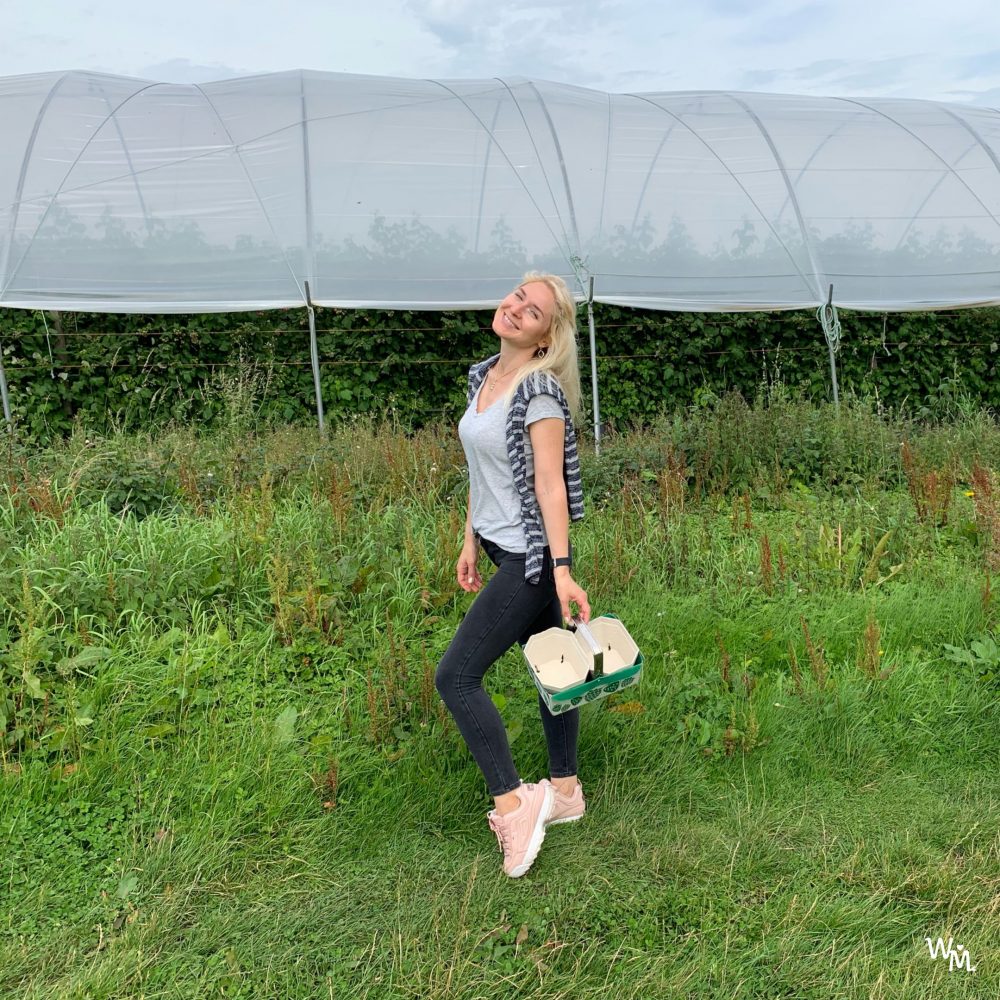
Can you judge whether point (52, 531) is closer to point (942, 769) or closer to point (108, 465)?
point (108, 465)

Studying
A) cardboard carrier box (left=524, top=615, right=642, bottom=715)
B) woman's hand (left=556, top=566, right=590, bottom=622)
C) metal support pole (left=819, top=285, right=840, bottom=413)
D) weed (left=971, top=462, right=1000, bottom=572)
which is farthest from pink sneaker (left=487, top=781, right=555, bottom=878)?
metal support pole (left=819, top=285, right=840, bottom=413)

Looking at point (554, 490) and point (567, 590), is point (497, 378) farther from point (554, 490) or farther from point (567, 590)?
point (567, 590)

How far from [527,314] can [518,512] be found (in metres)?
0.56

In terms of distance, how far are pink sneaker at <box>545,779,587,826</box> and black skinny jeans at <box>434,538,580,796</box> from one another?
218 mm

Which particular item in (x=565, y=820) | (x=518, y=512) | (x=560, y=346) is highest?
(x=560, y=346)

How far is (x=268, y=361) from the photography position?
803 cm

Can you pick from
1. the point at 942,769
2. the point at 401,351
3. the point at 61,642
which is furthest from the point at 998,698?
the point at 401,351

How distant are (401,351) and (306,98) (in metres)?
2.61

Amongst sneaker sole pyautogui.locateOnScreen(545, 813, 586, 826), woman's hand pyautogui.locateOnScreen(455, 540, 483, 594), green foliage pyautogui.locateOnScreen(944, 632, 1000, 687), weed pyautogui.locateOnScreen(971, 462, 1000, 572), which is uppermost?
woman's hand pyautogui.locateOnScreen(455, 540, 483, 594)

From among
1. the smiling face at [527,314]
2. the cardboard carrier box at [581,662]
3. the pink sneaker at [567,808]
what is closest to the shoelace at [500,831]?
the pink sneaker at [567,808]

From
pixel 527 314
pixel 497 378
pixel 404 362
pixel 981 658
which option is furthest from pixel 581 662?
pixel 404 362

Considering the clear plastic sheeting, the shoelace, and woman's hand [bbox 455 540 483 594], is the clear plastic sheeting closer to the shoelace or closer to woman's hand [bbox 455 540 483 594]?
woman's hand [bbox 455 540 483 594]

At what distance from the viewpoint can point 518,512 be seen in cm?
232

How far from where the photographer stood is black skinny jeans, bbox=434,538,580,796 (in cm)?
230
